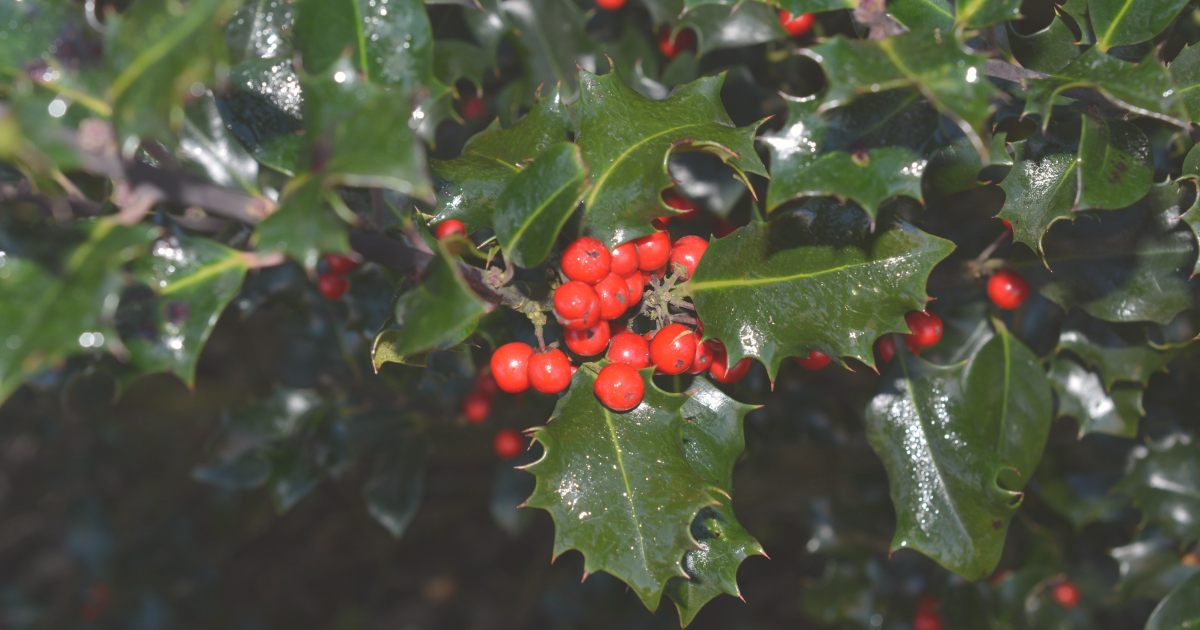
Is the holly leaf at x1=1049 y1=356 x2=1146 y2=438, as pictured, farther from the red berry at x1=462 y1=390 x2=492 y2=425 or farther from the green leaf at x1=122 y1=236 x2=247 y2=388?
the green leaf at x1=122 y1=236 x2=247 y2=388

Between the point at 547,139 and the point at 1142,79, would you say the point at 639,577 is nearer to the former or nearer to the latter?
the point at 547,139

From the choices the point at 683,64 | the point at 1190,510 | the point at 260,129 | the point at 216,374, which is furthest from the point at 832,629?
the point at 216,374

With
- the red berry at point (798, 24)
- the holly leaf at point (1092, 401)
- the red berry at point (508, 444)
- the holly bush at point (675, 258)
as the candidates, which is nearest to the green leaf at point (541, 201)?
the holly bush at point (675, 258)

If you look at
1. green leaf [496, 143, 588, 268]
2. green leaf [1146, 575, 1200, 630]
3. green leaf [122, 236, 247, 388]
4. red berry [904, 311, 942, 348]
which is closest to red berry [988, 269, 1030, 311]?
red berry [904, 311, 942, 348]

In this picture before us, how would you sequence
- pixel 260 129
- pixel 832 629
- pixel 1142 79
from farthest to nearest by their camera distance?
pixel 832 629 < pixel 260 129 < pixel 1142 79

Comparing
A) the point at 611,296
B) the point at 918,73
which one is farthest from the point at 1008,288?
the point at 611,296

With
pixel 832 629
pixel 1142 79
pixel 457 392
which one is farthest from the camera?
pixel 832 629
